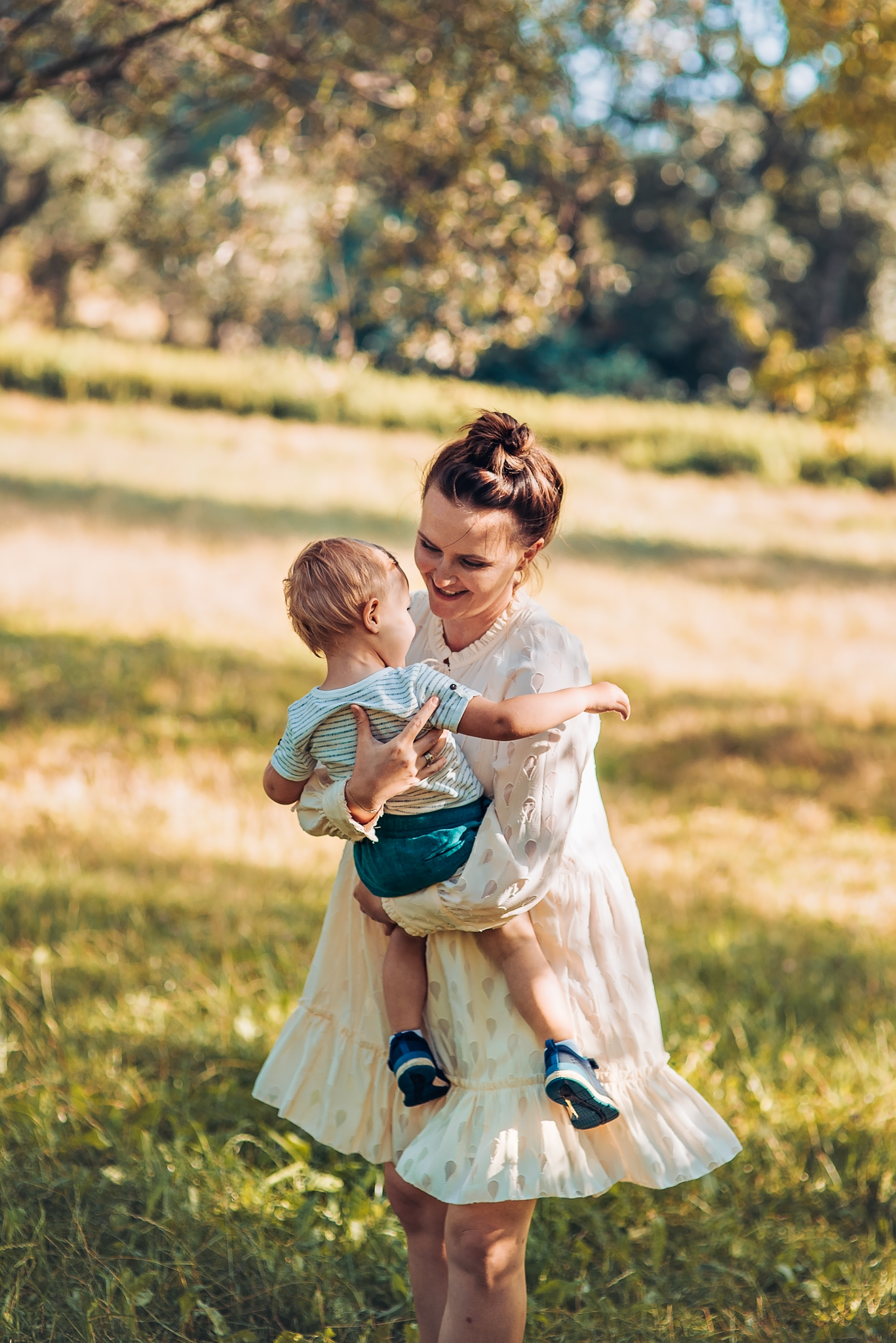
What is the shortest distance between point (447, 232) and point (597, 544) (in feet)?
34.9

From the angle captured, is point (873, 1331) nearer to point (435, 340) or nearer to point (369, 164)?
point (435, 340)

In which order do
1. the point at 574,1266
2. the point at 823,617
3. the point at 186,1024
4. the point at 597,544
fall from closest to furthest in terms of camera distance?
the point at 574,1266 < the point at 186,1024 < the point at 823,617 < the point at 597,544

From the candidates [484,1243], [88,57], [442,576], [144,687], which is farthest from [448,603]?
[144,687]

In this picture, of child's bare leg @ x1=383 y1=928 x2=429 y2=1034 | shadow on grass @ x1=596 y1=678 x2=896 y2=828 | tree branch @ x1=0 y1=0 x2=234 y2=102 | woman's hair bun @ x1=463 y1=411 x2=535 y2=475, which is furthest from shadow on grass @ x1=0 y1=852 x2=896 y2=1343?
tree branch @ x1=0 y1=0 x2=234 y2=102

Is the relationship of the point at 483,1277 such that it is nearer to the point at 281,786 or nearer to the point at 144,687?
the point at 281,786

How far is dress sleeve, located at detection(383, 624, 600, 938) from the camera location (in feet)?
6.78

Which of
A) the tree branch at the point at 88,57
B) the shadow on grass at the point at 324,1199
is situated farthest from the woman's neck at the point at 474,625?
the tree branch at the point at 88,57

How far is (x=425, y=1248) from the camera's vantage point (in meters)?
2.37

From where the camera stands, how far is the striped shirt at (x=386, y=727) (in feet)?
6.71

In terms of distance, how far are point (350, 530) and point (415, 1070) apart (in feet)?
42.0

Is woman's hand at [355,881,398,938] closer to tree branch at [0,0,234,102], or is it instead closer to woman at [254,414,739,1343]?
woman at [254,414,739,1343]

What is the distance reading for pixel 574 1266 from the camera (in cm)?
304

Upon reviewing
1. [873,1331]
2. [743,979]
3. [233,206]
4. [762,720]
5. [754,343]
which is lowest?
[762,720]

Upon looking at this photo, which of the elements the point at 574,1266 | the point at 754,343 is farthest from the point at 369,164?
the point at 574,1266
